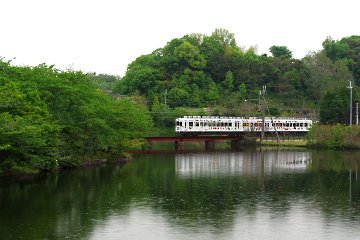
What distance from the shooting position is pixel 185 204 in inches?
1005

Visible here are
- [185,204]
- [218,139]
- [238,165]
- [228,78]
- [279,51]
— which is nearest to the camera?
[185,204]

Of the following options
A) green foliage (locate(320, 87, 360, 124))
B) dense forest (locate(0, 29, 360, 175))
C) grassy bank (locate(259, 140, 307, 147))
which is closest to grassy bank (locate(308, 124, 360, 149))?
grassy bank (locate(259, 140, 307, 147))

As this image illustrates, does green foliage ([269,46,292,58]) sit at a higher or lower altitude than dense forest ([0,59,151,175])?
higher

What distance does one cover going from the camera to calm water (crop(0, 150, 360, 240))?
19927mm

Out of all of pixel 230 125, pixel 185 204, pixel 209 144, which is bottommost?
pixel 185 204

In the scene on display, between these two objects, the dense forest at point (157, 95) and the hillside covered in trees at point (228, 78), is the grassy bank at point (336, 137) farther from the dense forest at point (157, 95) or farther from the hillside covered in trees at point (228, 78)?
the hillside covered in trees at point (228, 78)

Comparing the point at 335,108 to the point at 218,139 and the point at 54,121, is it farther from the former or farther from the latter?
the point at 54,121

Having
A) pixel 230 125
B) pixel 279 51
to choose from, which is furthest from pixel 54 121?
pixel 279 51

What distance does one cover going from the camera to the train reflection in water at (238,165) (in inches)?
1563

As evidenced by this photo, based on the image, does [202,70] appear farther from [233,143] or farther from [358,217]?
[358,217]

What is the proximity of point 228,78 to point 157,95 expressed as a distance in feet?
46.6

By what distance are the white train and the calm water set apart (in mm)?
31721

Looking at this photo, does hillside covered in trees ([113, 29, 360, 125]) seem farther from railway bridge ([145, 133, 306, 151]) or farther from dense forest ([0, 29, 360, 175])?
railway bridge ([145, 133, 306, 151])

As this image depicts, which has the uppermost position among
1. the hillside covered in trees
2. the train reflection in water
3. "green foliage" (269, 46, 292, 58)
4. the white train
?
"green foliage" (269, 46, 292, 58)
